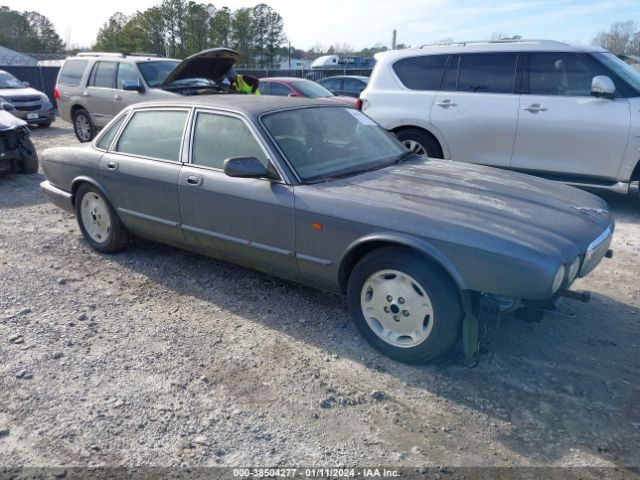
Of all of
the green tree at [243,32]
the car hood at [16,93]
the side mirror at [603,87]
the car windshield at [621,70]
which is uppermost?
the green tree at [243,32]

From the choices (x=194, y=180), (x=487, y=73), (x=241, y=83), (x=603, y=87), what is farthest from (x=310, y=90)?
(x=194, y=180)

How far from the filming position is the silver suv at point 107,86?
412 inches

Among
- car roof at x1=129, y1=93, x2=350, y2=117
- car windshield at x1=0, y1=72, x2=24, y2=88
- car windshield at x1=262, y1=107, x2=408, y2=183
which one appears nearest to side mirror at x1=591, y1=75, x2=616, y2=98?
car windshield at x1=262, y1=107, x2=408, y2=183

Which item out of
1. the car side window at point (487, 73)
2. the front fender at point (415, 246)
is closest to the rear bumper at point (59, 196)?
the front fender at point (415, 246)

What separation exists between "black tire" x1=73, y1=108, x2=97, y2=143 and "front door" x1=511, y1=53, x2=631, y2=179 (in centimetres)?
906

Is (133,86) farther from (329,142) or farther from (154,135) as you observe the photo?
(329,142)

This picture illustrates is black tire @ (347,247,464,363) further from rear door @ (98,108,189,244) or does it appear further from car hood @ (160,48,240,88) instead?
car hood @ (160,48,240,88)

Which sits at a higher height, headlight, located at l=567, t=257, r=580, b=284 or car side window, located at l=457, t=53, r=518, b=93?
car side window, located at l=457, t=53, r=518, b=93

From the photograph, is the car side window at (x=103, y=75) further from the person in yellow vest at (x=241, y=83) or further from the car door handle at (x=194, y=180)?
the car door handle at (x=194, y=180)

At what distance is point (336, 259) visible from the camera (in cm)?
357

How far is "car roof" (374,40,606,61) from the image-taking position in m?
6.77

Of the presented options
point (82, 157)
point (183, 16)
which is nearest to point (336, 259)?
point (82, 157)

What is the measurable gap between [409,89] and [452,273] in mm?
5240

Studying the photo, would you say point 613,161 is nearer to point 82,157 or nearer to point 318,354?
point 318,354
